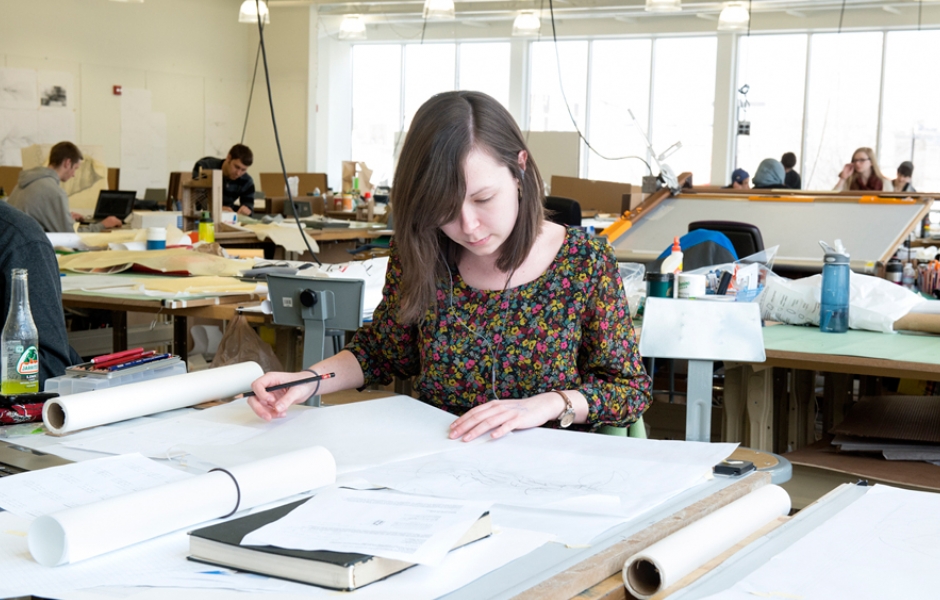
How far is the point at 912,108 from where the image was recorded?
10.4 m

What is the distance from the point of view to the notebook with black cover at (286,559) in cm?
79

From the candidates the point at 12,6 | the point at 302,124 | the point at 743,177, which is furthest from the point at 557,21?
the point at 12,6

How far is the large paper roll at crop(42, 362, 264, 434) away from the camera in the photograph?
134cm

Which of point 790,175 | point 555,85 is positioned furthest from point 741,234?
point 555,85

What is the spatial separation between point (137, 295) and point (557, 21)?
9725 millimetres

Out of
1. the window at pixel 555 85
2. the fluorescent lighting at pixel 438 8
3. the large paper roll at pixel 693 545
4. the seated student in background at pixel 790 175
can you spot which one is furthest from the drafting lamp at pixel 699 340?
the window at pixel 555 85

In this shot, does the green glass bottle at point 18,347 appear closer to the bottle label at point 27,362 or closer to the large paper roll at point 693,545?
the bottle label at point 27,362

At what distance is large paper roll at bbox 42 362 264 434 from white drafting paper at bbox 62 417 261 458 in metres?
0.03

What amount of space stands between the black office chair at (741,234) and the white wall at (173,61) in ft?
26.0

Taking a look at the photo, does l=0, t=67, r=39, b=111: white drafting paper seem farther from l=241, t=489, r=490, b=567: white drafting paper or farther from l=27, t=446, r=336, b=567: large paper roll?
l=241, t=489, r=490, b=567: white drafting paper

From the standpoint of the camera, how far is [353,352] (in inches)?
67.9

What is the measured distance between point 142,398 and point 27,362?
0.26m

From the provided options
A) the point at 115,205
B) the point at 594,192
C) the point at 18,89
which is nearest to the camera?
the point at 115,205

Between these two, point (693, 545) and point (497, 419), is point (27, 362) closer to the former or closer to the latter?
point (497, 419)
